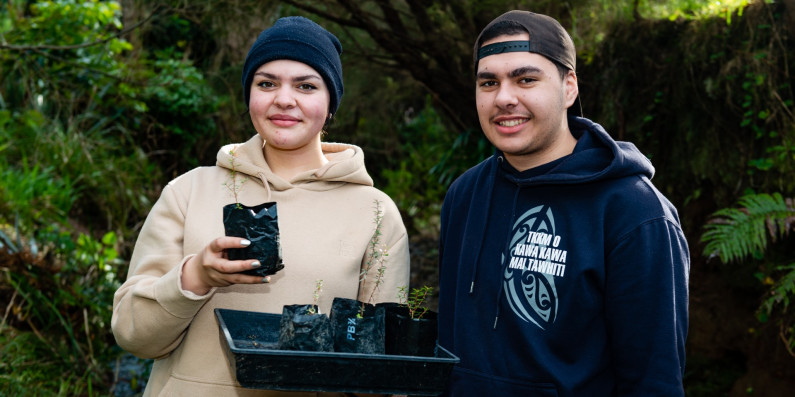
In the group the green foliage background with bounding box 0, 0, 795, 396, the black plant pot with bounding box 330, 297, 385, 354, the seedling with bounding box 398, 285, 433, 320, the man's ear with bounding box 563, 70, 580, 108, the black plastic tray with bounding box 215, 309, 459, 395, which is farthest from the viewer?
the green foliage background with bounding box 0, 0, 795, 396

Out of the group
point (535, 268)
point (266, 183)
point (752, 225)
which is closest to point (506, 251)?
point (535, 268)

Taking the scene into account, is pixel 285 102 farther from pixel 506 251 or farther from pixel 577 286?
pixel 577 286

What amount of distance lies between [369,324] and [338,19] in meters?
3.49

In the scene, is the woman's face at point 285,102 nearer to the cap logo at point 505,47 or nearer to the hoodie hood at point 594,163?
the cap logo at point 505,47

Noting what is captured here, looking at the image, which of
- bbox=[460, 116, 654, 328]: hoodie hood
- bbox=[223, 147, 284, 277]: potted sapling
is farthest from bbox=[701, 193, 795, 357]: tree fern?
bbox=[223, 147, 284, 277]: potted sapling

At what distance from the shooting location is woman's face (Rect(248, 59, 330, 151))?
2273 mm

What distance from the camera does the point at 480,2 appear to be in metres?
4.69

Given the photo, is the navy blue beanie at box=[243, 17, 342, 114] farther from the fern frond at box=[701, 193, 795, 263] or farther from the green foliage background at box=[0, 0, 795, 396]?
the fern frond at box=[701, 193, 795, 263]

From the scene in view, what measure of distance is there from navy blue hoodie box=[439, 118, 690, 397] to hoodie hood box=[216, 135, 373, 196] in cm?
48

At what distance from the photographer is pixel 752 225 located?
3.79 metres

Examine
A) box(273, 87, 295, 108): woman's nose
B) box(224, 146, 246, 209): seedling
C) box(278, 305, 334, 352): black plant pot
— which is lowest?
box(278, 305, 334, 352): black plant pot

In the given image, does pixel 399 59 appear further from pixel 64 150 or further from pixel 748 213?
pixel 64 150

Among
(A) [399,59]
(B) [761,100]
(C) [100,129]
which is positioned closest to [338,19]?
(A) [399,59]

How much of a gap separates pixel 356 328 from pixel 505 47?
1022 millimetres
